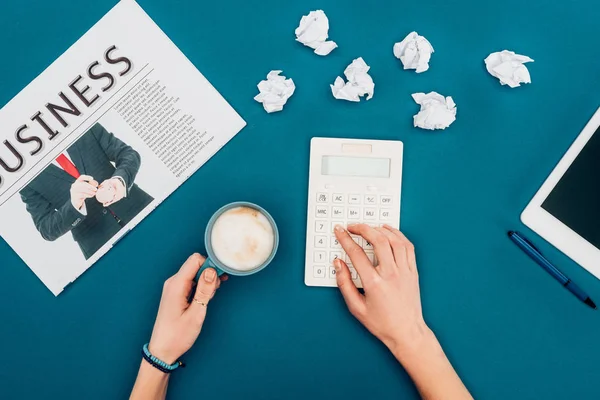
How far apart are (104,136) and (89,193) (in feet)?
0.29

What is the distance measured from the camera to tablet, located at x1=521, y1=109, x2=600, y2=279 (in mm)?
667

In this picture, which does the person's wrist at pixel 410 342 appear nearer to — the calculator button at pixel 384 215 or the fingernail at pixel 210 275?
the calculator button at pixel 384 215

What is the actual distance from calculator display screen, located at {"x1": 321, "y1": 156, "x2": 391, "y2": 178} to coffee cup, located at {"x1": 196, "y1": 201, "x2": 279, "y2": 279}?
131 mm

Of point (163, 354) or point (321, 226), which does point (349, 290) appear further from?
point (163, 354)

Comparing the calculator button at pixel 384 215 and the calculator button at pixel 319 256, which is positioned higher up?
the calculator button at pixel 319 256

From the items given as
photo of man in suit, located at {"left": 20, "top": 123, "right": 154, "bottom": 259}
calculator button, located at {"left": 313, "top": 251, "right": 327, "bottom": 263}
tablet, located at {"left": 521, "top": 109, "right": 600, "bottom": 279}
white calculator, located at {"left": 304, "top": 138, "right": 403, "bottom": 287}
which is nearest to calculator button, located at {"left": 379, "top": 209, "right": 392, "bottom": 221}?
white calculator, located at {"left": 304, "top": 138, "right": 403, "bottom": 287}

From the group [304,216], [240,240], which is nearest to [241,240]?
[240,240]

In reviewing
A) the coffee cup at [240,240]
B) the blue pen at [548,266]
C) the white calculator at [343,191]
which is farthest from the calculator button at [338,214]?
the blue pen at [548,266]

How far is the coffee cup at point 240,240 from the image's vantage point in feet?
1.99

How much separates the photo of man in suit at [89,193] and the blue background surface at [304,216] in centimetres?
4

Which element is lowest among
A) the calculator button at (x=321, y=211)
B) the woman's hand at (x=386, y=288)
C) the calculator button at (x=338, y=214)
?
the woman's hand at (x=386, y=288)

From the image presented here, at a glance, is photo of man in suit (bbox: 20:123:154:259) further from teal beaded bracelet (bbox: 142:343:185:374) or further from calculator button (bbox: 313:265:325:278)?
calculator button (bbox: 313:265:325:278)

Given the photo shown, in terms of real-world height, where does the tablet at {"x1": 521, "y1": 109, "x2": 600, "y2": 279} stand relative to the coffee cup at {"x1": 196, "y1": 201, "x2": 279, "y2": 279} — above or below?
below

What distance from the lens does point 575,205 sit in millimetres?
672
